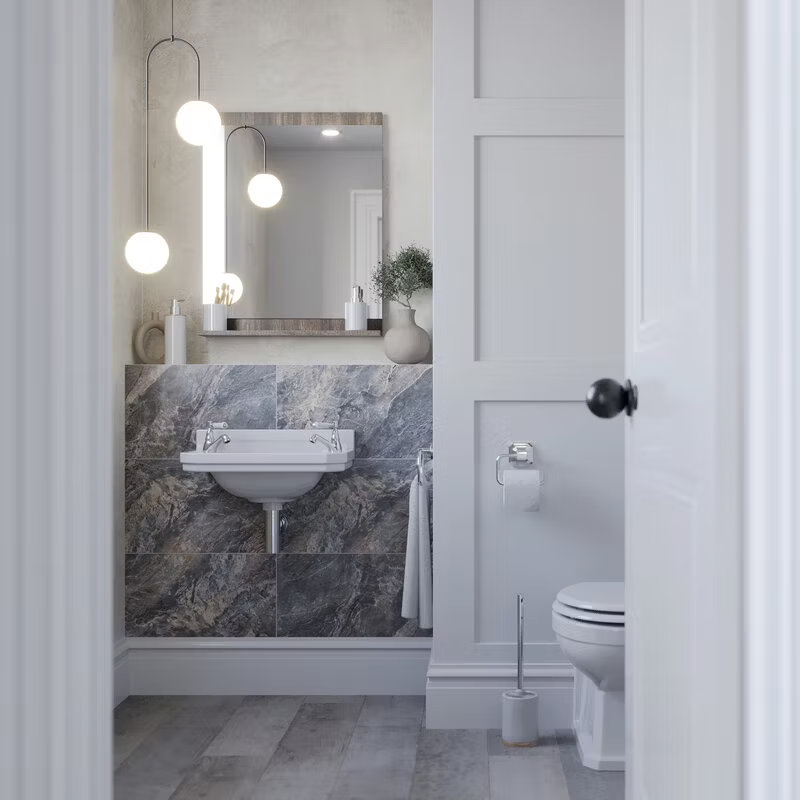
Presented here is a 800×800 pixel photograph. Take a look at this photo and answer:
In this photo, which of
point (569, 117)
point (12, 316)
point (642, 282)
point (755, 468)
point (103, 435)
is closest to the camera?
point (12, 316)

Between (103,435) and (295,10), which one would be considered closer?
(103,435)

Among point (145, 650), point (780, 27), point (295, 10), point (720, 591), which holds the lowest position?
point (145, 650)

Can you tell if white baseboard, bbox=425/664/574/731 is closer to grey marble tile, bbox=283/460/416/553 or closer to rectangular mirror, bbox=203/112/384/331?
grey marble tile, bbox=283/460/416/553

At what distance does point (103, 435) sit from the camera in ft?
2.10

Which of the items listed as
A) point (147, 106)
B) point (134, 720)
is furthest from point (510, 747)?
point (147, 106)

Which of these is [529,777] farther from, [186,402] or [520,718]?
[186,402]

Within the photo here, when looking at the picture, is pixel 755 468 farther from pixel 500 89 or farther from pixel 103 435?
pixel 500 89

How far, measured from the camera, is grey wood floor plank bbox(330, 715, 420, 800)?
7.58 ft

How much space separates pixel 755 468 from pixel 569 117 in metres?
2.22

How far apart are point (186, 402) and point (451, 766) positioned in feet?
5.06

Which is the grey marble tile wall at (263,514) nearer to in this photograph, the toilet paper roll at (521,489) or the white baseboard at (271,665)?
the white baseboard at (271,665)

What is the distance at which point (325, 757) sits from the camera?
256cm

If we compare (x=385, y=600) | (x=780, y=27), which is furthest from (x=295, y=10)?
(x=780, y=27)

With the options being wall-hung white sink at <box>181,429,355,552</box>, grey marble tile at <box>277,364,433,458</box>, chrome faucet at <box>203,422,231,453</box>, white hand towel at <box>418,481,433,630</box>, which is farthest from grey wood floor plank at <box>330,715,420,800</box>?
chrome faucet at <box>203,422,231,453</box>
